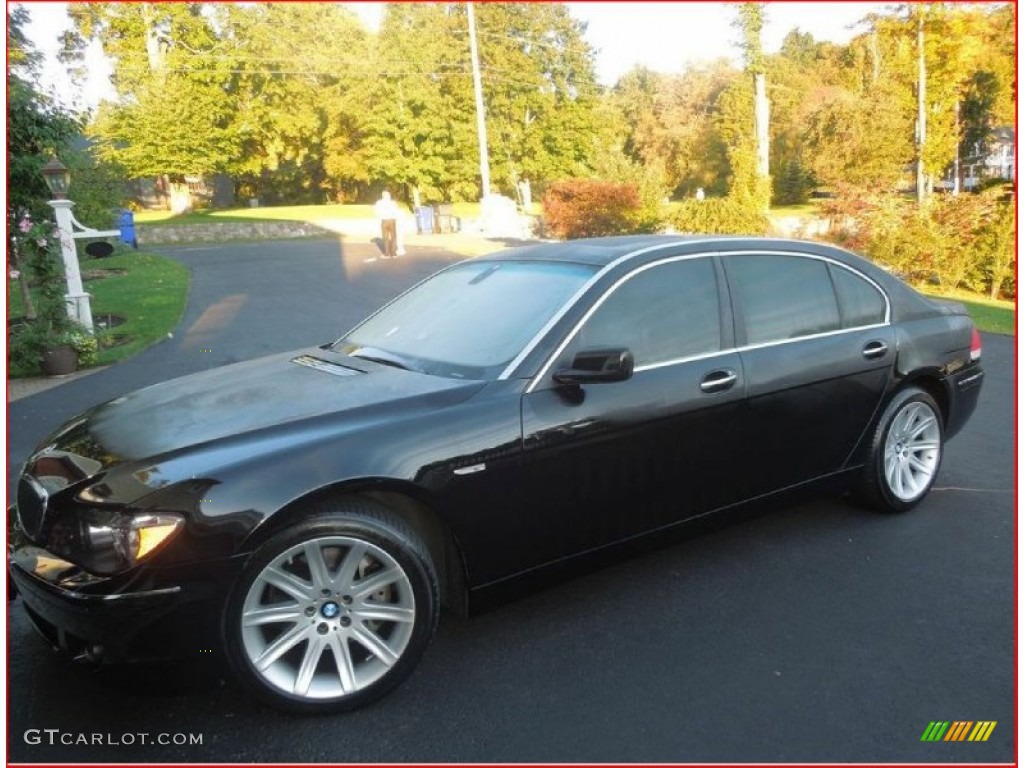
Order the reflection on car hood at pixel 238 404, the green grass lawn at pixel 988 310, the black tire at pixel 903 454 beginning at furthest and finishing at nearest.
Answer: the green grass lawn at pixel 988 310, the black tire at pixel 903 454, the reflection on car hood at pixel 238 404

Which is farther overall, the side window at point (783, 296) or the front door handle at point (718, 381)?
the side window at point (783, 296)

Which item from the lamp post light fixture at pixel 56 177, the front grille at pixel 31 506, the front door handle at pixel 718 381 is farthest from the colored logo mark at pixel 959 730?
the lamp post light fixture at pixel 56 177

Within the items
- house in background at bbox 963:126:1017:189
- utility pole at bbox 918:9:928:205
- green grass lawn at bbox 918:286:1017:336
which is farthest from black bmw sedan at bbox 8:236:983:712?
house in background at bbox 963:126:1017:189

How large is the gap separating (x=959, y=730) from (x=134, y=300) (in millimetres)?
15068

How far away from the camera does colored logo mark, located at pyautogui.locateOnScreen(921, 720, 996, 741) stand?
270 cm

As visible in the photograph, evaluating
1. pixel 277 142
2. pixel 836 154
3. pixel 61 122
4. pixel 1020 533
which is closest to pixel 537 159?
pixel 277 142

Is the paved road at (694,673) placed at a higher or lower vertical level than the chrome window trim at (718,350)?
lower

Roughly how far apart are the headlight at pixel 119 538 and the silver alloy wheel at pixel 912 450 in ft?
12.2

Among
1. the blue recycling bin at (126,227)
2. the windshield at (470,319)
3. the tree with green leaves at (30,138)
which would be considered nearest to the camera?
the windshield at (470,319)

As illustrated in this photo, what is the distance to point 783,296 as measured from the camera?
13.4 feet

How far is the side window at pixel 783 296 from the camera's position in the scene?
A: 3.95 meters

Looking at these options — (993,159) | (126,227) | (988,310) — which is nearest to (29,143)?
(126,227)

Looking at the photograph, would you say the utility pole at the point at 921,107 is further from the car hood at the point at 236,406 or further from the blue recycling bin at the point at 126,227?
the car hood at the point at 236,406

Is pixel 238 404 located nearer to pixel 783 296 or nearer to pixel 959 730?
pixel 783 296
